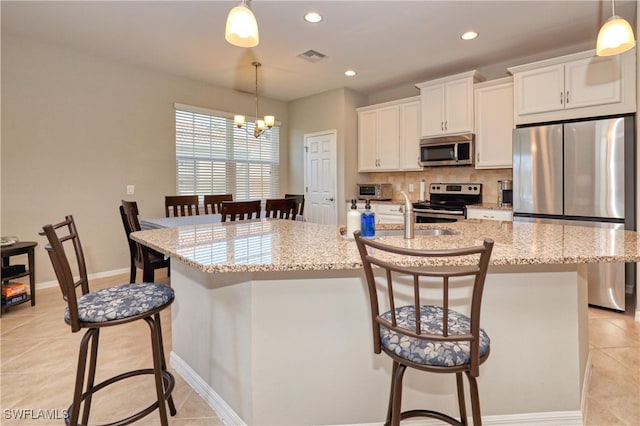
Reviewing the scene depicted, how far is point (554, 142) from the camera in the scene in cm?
328

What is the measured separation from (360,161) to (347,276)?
4.17 metres

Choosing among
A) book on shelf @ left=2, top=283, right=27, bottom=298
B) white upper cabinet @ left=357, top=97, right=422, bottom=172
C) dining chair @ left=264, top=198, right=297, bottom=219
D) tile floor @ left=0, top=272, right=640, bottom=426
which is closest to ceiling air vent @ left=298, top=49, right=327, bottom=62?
white upper cabinet @ left=357, top=97, right=422, bottom=172

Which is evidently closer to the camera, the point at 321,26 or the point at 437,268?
the point at 437,268

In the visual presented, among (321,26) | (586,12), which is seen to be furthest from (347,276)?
(586,12)

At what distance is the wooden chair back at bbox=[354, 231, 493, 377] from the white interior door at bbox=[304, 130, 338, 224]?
4.00 meters

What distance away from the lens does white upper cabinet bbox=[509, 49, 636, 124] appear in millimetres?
3000

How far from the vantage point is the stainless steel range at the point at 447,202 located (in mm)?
4080

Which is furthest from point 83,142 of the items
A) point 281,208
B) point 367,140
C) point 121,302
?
point 367,140

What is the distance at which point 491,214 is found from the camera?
12.4ft

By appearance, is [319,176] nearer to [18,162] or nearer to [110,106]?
[110,106]

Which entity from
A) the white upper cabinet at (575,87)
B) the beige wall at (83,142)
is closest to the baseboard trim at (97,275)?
the beige wall at (83,142)

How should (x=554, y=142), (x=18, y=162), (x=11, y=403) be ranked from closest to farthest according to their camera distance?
(x=11, y=403) → (x=554, y=142) → (x=18, y=162)

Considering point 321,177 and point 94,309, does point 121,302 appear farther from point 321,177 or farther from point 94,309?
point 321,177

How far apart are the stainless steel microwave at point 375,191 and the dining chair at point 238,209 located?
268 cm
